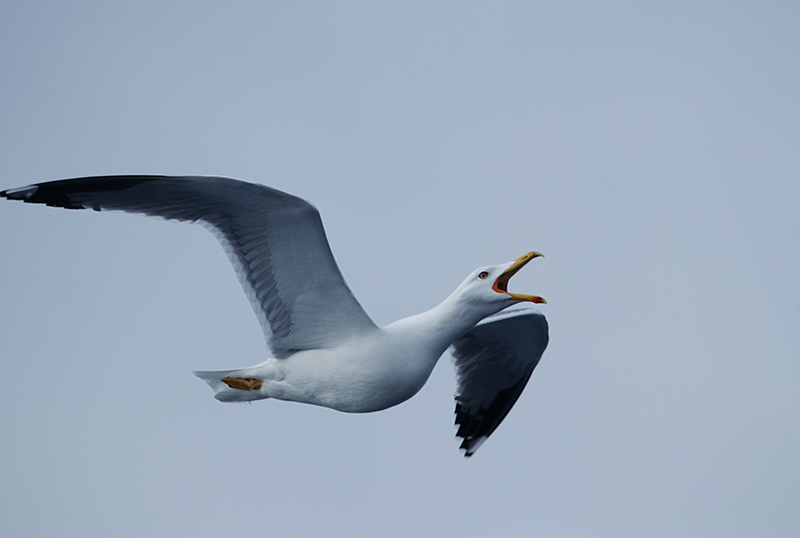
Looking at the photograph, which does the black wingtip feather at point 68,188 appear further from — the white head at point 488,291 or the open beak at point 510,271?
the open beak at point 510,271

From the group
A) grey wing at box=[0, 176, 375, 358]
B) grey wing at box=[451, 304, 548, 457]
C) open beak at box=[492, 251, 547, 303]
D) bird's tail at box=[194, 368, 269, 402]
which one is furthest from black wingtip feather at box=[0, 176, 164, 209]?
grey wing at box=[451, 304, 548, 457]

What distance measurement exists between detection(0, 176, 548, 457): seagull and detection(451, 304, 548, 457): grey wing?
2.17 m

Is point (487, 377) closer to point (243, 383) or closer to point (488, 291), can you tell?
point (488, 291)

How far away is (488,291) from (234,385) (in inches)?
96.7

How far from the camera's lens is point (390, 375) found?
7090 millimetres

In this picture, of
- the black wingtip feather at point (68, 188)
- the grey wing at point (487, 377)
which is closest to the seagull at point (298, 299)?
the black wingtip feather at point (68, 188)

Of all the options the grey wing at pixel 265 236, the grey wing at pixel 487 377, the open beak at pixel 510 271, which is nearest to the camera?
the grey wing at pixel 265 236

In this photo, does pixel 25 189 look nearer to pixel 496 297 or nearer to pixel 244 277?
pixel 244 277

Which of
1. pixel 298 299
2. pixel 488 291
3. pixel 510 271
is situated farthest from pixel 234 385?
pixel 510 271

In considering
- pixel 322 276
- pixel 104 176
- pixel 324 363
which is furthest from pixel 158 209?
pixel 324 363

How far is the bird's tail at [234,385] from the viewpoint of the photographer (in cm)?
743

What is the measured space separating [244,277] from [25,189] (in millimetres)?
1916

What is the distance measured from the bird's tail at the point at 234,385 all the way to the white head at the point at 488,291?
2.00 meters

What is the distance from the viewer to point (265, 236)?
6.96 m
